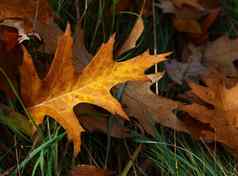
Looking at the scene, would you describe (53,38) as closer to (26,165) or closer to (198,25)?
(26,165)

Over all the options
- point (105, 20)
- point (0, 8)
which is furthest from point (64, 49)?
point (105, 20)

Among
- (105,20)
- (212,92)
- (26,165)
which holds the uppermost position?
(105,20)

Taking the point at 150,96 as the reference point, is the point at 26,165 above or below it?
below

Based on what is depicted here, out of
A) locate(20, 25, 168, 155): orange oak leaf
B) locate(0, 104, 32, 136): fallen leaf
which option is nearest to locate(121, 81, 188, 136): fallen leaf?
locate(20, 25, 168, 155): orange oak leaf

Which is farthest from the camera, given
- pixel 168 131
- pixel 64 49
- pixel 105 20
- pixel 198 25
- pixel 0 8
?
pixel 198 25

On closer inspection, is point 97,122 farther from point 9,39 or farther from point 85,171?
point 9,39

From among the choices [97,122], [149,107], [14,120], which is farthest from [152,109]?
[14,120]
